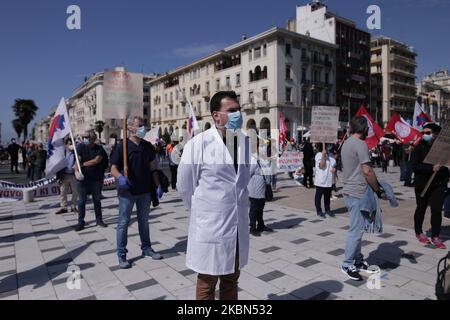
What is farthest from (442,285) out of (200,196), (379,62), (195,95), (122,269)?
(379,62)

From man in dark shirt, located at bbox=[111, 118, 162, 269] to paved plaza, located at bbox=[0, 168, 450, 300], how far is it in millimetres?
352

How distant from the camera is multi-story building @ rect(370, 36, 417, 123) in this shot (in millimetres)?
64688

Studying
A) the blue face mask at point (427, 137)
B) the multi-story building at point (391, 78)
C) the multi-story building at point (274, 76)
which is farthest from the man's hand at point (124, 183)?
the multi-story building at point (391, 78)

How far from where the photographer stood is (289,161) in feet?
46.6

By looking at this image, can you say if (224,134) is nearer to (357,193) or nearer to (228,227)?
(228,227)

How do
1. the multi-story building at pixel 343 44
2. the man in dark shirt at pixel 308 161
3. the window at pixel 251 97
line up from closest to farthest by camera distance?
the man in dark shirt at pixel 308 161 → the window at pixel 251 97 → the multi-story building at pixel 343 44

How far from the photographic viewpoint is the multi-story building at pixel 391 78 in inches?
2547

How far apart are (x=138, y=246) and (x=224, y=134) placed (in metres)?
3.64

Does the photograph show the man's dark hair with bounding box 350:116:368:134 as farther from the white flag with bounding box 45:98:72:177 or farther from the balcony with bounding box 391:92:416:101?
the balcony with bounding box 391:92:416:101

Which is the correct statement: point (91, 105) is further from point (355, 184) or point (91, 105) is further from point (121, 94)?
point (355, 184)

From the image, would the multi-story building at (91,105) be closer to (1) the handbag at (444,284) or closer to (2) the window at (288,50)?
A: (2) the window at (288,50)

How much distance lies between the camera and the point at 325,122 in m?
7.59

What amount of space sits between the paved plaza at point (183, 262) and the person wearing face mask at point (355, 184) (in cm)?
28

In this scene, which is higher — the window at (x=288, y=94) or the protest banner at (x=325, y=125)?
the window at (x=288, y=94)
